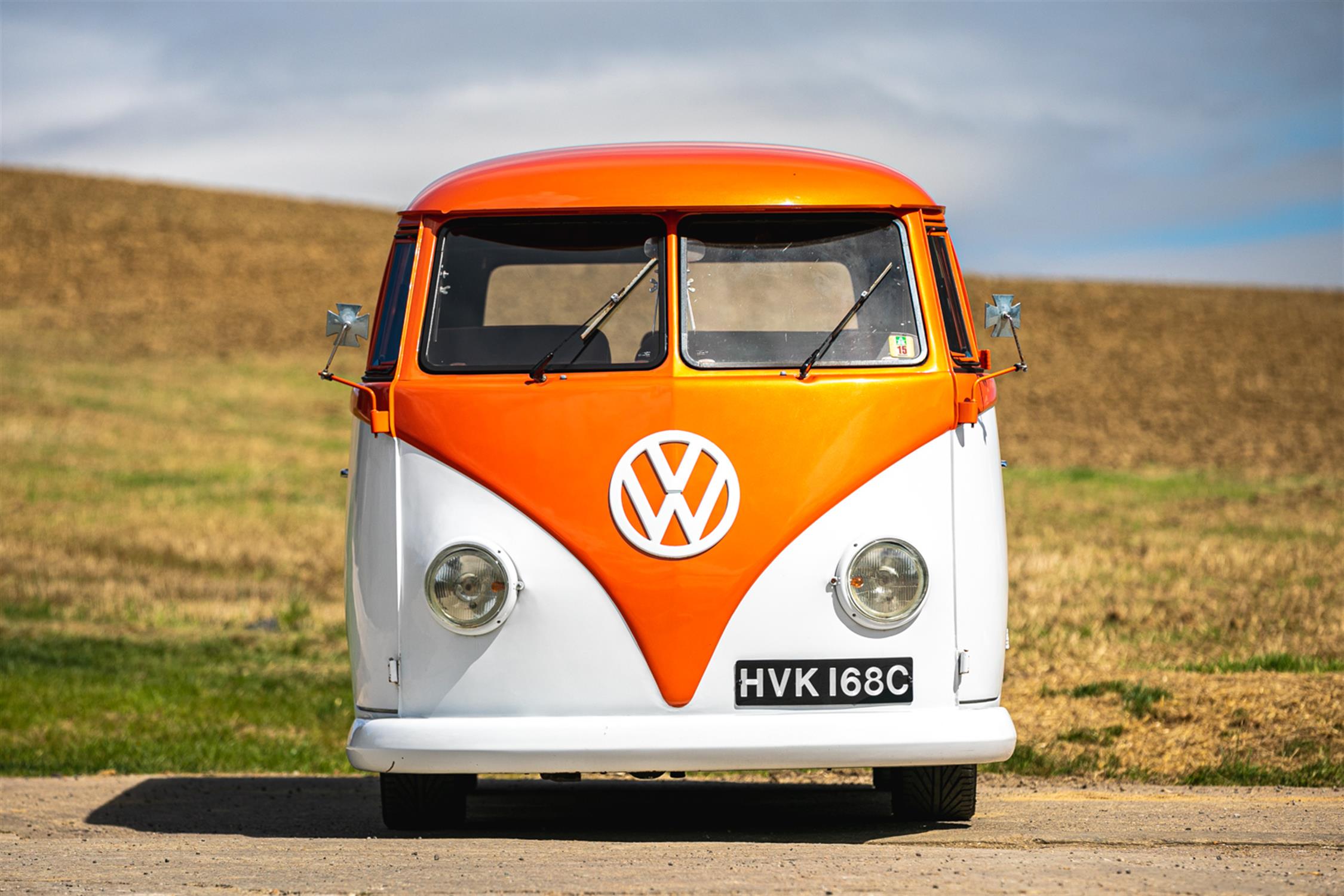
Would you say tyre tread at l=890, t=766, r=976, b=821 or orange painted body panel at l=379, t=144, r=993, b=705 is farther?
tyre tread at l=890, t=766, r=976, b=821

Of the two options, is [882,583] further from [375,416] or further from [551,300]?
[375,416]

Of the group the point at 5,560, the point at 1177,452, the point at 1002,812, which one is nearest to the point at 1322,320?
the point at 1177,452

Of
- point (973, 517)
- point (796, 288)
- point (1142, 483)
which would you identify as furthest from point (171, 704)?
point (1142, 483)

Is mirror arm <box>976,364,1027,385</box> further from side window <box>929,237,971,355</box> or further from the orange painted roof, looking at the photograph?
the orange painted roof

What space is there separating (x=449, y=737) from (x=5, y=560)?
1233 cm

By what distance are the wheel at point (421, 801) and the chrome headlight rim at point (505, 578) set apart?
811 mm

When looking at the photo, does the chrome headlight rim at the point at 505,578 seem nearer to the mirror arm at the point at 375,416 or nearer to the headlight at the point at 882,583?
the mirror arm at the point at 375,416

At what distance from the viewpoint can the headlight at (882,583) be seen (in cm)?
544

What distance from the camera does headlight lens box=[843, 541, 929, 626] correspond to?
17.9 ft

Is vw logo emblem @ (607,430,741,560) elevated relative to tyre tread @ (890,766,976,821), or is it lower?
elevated

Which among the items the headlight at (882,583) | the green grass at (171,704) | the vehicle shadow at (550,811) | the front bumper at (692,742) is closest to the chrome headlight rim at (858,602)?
the headlight at (882,583)

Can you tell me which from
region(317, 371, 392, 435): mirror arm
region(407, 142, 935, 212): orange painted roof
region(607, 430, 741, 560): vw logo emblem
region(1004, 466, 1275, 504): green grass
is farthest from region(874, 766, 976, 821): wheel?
region(1004, 466, 1275, 504): green grass

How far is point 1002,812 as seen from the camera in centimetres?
651

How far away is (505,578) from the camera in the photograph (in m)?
5.45
